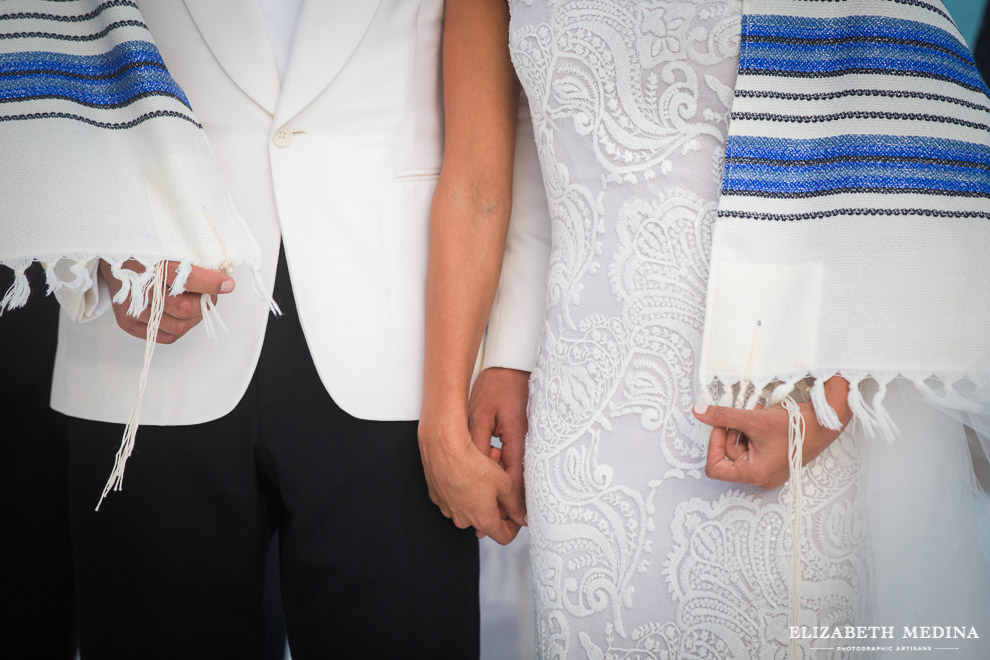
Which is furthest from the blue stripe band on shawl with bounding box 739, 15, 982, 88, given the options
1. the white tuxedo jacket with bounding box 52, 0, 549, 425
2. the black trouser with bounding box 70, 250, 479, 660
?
the black trouser with bounding box 70, 250, 479, 660

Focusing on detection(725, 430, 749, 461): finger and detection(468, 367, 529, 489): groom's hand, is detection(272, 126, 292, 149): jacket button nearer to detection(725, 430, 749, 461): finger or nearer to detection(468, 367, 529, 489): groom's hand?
detection(468, 367, 529, 489): groom's hand

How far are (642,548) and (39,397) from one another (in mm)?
1376

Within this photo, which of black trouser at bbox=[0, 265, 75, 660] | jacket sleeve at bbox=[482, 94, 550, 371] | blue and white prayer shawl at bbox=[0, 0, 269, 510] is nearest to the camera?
blue and white prayer shawl at bbox=[0, 0, 269, 510]

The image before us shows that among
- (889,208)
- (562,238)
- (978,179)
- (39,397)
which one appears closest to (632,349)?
(562,238)

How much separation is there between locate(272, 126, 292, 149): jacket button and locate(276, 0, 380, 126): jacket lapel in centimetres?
1

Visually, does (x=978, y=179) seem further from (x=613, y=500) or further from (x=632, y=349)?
(x=613, y=500)

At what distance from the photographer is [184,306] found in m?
0.97

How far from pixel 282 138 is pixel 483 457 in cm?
55

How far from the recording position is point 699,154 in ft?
2.99

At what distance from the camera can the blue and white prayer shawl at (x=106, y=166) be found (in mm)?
919

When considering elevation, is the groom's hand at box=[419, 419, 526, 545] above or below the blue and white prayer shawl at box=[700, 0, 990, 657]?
below

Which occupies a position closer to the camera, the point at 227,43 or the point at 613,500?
the point at 613,500

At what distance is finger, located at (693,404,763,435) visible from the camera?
2.75 feet

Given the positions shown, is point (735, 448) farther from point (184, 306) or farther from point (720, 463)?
point (184, 306)
